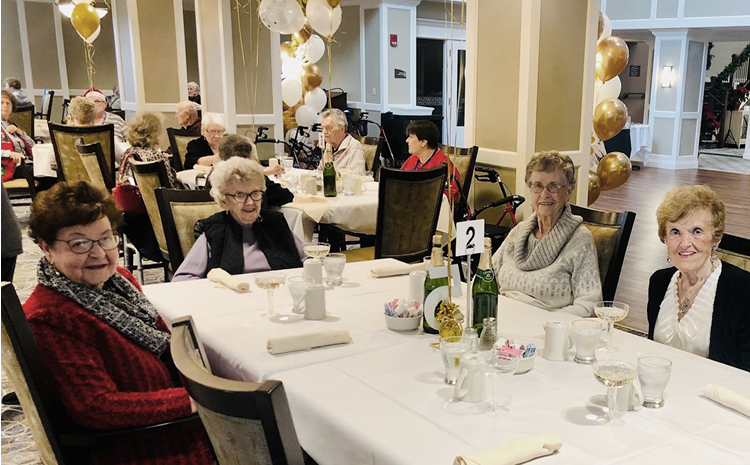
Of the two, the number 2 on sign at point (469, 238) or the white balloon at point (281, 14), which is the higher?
the white balloon at point (281, 14)

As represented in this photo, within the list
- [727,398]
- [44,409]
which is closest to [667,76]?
[727,398]

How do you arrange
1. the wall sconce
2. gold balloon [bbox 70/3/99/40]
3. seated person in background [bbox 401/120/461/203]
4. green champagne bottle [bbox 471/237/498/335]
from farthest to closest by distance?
the wall sconce
gold balloon [bbox 70/3/99/40]
seated person in background [bbox 401/120/461/203]
green champagne bottle [bbox 471/237/498/335]

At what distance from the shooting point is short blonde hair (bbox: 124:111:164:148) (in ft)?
16.5

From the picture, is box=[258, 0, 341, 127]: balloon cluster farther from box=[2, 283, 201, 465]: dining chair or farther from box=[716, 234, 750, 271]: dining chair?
box=[2, 283, 201, 465]: dining chair

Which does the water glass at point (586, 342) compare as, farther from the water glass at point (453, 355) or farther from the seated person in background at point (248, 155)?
the seated person in background at point (248, 155)

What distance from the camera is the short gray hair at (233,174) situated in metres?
2.96

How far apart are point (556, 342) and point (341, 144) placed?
4.19m

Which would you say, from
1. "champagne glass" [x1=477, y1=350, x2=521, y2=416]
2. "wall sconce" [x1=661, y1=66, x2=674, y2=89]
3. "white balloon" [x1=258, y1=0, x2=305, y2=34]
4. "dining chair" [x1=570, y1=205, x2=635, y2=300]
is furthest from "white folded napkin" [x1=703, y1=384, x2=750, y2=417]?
"wall sconce" [x1=661, y1=66, x2=674, y2=89]

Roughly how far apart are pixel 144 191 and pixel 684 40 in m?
11.8

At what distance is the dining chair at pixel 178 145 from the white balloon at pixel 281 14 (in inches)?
66.0

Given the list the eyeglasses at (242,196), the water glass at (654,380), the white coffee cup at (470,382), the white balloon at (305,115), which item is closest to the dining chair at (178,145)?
the white balloon at (305,115)

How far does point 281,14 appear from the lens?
5.28 meters

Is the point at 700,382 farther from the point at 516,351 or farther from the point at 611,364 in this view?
the point at 516,351

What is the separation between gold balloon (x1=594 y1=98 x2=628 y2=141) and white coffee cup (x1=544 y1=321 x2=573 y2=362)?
14.2ft
